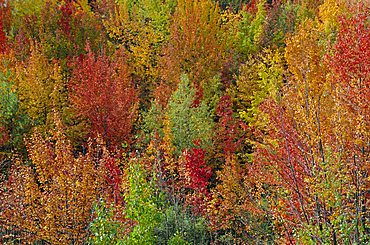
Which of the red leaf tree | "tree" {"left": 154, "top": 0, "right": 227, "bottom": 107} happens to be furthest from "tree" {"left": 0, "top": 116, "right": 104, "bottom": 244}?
"tree" {"left": 154, "top": 0, "right": 227, "bottom": 107}

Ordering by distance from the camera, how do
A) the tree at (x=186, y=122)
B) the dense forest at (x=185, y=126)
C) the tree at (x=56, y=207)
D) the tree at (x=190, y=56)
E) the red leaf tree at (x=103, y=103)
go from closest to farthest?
the dense forest at (x=185, y=126)
the tree at (x=56, y=207)
the tree at (x=186, y=122)
the red leaf tree at (x=103, y=103)
the tree at (x=190, y=56)

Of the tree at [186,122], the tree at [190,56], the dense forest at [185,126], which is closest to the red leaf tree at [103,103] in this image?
the dense forest at [185,126]

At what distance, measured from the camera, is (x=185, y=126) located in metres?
22.0

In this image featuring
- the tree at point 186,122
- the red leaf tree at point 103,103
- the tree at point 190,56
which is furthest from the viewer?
the tree at point 190,56

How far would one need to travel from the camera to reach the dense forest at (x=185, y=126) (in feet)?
33.7

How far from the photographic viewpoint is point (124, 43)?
3406cm

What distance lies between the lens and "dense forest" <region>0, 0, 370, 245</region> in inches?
404

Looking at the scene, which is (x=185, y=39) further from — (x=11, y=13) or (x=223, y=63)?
(x=11, y=13)

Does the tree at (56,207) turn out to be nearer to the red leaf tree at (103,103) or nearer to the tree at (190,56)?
the red leaf tree at (103,103)

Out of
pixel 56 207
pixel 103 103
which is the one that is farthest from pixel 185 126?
pixel 56 207

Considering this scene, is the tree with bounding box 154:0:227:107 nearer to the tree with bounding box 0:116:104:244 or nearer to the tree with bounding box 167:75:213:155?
the tree with bounding box 167:75:213:155

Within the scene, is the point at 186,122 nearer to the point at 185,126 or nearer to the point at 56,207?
the point at 185,126

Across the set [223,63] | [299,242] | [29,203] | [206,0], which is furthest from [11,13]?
[299,242]

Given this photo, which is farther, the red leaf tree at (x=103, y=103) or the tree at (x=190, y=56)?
the tree at (x=190, y=56)
